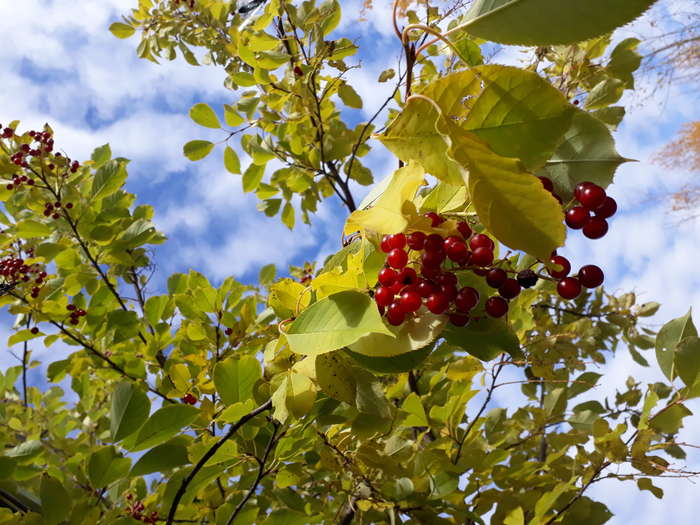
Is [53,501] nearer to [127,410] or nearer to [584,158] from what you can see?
[127,410]

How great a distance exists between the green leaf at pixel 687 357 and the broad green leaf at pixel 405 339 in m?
0.58

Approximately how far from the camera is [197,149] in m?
1.98

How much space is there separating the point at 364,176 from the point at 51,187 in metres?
1.19

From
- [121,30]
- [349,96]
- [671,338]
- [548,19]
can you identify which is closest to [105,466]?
[548,19]

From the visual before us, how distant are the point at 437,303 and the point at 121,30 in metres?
2.49

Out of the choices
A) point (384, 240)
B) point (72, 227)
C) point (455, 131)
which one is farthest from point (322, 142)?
point (455, 131)

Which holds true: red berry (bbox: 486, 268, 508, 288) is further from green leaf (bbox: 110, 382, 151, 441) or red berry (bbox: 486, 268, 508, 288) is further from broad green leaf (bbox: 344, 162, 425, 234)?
green leaf (bbox: 110, 382, 151, 441)

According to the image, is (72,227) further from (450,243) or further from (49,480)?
(450,243)

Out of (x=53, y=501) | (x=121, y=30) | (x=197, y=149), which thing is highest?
(x=121, y=30)

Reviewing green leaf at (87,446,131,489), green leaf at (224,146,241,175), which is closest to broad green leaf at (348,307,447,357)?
green leaf at (87,446,131,489)

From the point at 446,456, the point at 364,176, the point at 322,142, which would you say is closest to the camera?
the point at 446,456

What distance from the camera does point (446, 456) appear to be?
4.23ft

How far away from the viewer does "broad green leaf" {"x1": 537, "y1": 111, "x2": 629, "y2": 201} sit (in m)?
0.56

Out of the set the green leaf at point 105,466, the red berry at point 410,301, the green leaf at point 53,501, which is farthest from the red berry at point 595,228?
the green leaf at point 53,501
